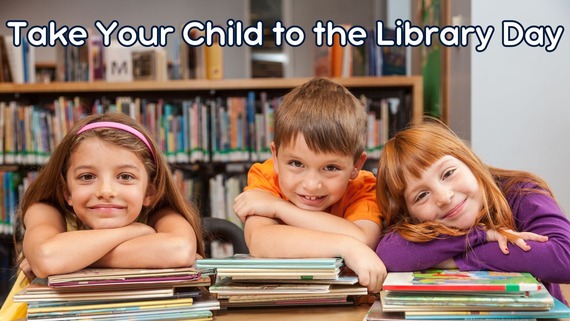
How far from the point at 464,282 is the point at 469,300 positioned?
0.03m

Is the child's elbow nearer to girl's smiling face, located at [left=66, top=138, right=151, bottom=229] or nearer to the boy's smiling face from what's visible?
girl's smiling face, located at [left=66, top=138, right=151, bottom=229]

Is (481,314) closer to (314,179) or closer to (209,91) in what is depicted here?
(314,179)

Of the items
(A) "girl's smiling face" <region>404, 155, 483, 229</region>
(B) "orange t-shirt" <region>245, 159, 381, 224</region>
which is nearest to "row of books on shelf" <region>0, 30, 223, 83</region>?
(B) "orange t-shirt" <region>245, 159, 381, 224</region>

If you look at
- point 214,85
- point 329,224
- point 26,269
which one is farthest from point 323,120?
point 214,85

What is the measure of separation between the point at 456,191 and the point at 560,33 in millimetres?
1725

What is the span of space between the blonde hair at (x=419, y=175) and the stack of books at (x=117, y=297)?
43 cm

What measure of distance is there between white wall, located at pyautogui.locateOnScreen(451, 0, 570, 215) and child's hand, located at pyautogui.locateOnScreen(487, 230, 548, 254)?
1.63 meters

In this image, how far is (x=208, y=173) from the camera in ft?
13.3

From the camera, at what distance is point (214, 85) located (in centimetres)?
382

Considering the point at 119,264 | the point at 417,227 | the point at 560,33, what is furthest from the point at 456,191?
the point at 560,33

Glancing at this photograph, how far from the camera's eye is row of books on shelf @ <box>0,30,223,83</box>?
396cm

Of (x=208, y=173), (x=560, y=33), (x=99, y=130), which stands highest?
(x=560, y=33)

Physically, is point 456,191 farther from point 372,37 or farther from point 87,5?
point 87,5

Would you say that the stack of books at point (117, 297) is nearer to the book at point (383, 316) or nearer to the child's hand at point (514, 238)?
the book at point (383, 316)
